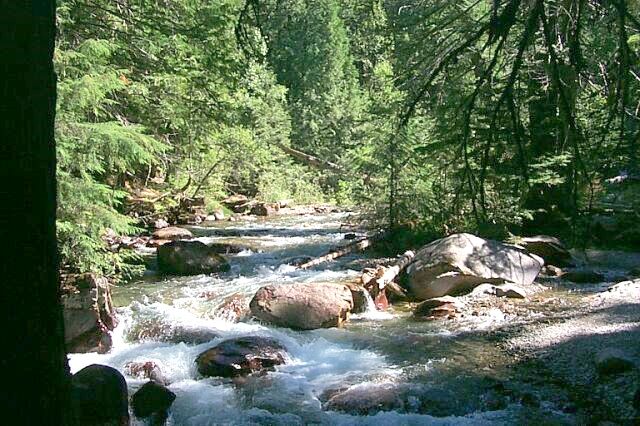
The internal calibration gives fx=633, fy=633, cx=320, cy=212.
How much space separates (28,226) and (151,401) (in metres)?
4.92

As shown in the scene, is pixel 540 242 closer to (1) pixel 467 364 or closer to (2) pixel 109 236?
(1) pixel 467 364

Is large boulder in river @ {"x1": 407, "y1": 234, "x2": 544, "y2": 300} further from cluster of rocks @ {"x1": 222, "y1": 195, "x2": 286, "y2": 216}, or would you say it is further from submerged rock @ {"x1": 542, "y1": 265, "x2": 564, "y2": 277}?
cluster of rocks @ {"x1": 222, "y1": 195, "x2": 286, "y2": 216}

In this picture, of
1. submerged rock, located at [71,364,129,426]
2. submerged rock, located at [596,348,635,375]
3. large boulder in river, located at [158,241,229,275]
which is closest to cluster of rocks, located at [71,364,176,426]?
submerged rock, located at [71,364,129,426]

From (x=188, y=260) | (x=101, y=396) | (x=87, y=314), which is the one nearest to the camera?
(x=101, y=396)

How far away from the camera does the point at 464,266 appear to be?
11.3m

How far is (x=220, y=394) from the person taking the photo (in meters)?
7.06

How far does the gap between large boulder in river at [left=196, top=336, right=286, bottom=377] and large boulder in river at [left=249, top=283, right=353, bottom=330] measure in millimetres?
1213

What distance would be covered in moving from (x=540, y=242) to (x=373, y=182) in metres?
Result: 4.58

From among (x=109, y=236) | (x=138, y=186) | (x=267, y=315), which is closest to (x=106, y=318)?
(x=267, y=315)

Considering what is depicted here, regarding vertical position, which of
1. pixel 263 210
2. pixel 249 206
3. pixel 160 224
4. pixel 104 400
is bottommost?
pixel 104 400

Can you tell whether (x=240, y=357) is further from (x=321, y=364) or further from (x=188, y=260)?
(x=188, y=260)

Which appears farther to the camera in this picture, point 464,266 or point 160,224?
point 160,224

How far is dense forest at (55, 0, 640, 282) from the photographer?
319 centimetres

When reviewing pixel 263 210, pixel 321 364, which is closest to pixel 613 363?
pixel 321 364
